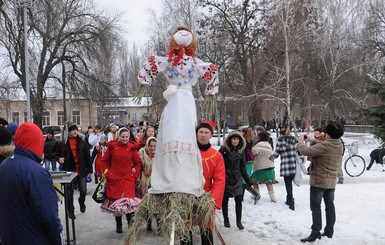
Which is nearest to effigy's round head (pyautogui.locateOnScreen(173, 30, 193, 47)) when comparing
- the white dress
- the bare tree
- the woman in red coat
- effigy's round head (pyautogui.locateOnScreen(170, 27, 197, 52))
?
effigy's round head (pyautogui.locateOnScreen(170, 27, 197, 52))

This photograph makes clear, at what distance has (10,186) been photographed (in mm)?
2879

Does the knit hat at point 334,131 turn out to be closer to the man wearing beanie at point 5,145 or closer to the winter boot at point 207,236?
the winter boot at point 207,236

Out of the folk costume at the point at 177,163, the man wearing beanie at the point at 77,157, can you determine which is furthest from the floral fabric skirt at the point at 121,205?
the folk costume at the point at 177,163

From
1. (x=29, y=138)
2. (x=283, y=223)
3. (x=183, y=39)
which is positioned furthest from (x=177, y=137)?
(x=283, y=223)

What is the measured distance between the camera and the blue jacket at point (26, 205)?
2865mm

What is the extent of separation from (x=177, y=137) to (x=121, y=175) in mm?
2419

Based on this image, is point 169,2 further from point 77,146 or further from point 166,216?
point 166,216

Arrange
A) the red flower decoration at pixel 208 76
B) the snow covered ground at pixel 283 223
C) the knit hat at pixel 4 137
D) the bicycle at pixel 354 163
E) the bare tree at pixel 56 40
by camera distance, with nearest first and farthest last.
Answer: the knit hat at pixel 4 137
the red flower decoration at pixel 208 76
the snow covered ground at pixel 283 223
the bicycle at pixel 354 163
the bare tree at pixel 56 40

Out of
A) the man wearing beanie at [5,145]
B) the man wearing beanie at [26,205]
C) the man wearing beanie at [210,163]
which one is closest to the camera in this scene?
the man wearing beanie at [26,205]

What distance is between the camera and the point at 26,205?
2.89 meters

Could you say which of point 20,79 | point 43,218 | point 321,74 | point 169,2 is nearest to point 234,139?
point 43,218

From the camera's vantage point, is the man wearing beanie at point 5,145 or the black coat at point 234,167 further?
the black coat at point 234,167

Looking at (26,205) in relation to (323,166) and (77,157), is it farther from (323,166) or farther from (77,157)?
(77,157)

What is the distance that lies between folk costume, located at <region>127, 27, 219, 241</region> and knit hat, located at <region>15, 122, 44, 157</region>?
1363mm
